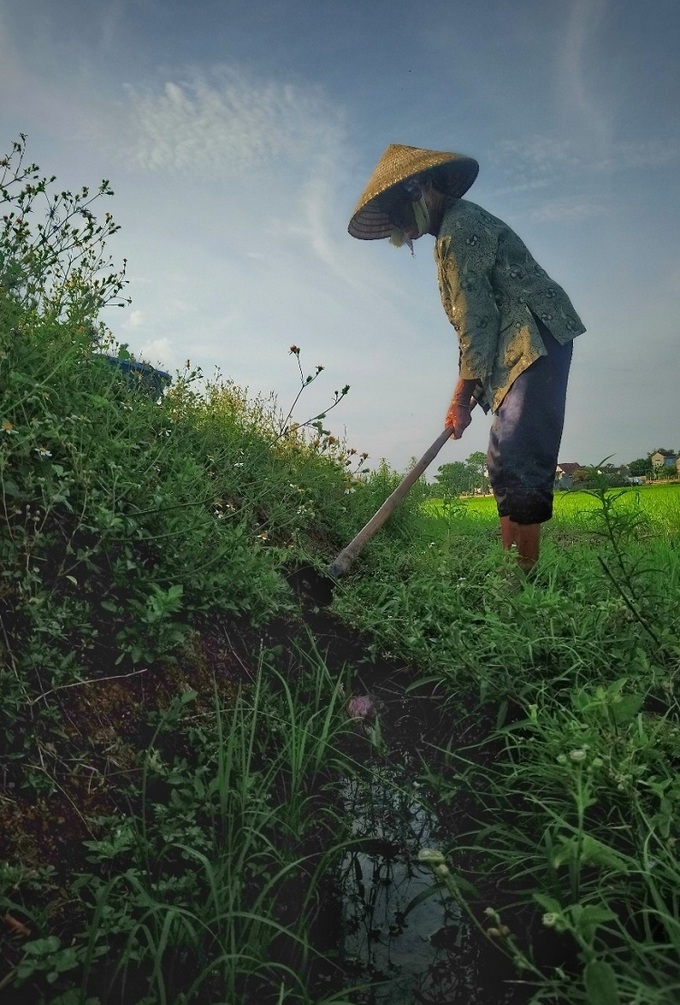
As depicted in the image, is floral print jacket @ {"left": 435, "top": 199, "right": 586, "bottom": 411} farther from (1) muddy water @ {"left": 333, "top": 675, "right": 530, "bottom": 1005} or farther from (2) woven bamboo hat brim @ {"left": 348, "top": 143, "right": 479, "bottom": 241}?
(1) muddy water @ {"left": 333, "top": 675, "right": 530, "bottom": 1005}

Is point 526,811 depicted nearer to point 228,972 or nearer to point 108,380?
point 228,972

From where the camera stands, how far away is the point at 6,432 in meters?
2.44

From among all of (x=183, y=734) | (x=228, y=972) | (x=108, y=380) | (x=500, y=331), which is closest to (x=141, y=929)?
(x=228, y=972)

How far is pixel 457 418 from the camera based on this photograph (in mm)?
4441

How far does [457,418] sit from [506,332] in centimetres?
59

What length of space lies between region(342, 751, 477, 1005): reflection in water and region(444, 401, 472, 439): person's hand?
2237 millimetres

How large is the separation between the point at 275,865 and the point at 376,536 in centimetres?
327

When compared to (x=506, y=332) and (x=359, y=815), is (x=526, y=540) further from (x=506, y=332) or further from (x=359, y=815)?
(x=359, y=815)

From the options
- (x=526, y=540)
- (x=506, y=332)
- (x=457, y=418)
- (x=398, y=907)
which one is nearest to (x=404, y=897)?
(x=398, y=907)

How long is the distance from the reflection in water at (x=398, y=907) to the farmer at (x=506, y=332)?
1.83 meters

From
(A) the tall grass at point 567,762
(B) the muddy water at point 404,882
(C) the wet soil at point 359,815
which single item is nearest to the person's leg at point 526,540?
(A) the tall grass at point 567,762

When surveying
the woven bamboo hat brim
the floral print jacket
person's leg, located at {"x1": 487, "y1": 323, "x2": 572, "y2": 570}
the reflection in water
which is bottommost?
the reflection in water

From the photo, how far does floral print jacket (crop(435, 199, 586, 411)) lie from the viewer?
4078 millimetres

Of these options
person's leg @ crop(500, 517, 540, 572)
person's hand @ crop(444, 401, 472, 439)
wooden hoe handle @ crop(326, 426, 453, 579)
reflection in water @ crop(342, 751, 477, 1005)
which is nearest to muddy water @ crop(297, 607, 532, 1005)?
reflection in water @ crop(342, 751, 477, 1005)
